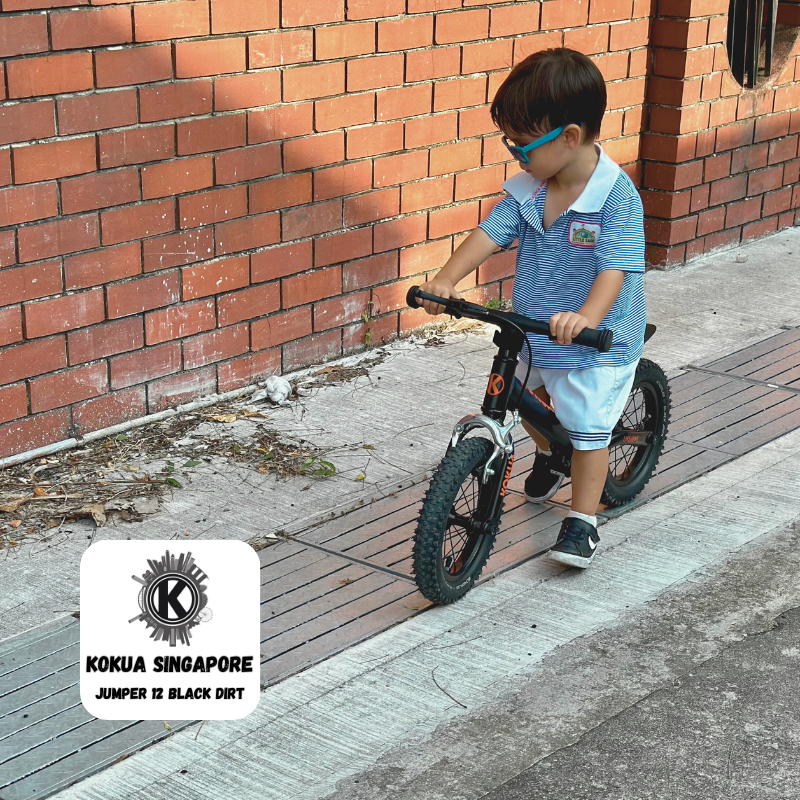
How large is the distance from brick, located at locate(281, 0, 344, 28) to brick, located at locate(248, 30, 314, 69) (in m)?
0.04

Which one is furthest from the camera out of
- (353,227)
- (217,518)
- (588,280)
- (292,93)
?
(353,227)

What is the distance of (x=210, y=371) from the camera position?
5.36 meters

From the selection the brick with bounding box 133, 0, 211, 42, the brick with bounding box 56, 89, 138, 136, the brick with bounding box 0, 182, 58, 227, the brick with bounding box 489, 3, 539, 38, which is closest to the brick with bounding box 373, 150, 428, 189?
the brick with bounding box 489, 3, 539, 38

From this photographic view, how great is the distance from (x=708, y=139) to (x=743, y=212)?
668 mm

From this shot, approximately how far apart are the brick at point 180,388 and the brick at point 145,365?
4 cm

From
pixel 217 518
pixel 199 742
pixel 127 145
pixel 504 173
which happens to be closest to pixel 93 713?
pixel 199 742

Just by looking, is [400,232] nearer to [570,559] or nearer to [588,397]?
[588,397]

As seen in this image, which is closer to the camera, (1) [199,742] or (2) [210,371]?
(1) [199,742]

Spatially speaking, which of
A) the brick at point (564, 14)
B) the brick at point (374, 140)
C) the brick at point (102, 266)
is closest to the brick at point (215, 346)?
the brick at point (102, 266)

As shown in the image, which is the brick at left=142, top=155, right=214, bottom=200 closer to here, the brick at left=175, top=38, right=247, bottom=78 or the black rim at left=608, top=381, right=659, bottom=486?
the brick at left=175, top=38, right=247, bottom=78

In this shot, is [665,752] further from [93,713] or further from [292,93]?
[292,93]

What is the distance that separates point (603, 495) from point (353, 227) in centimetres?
190

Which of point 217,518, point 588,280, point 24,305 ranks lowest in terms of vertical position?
point 217,518

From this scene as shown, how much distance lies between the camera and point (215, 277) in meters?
5.26
